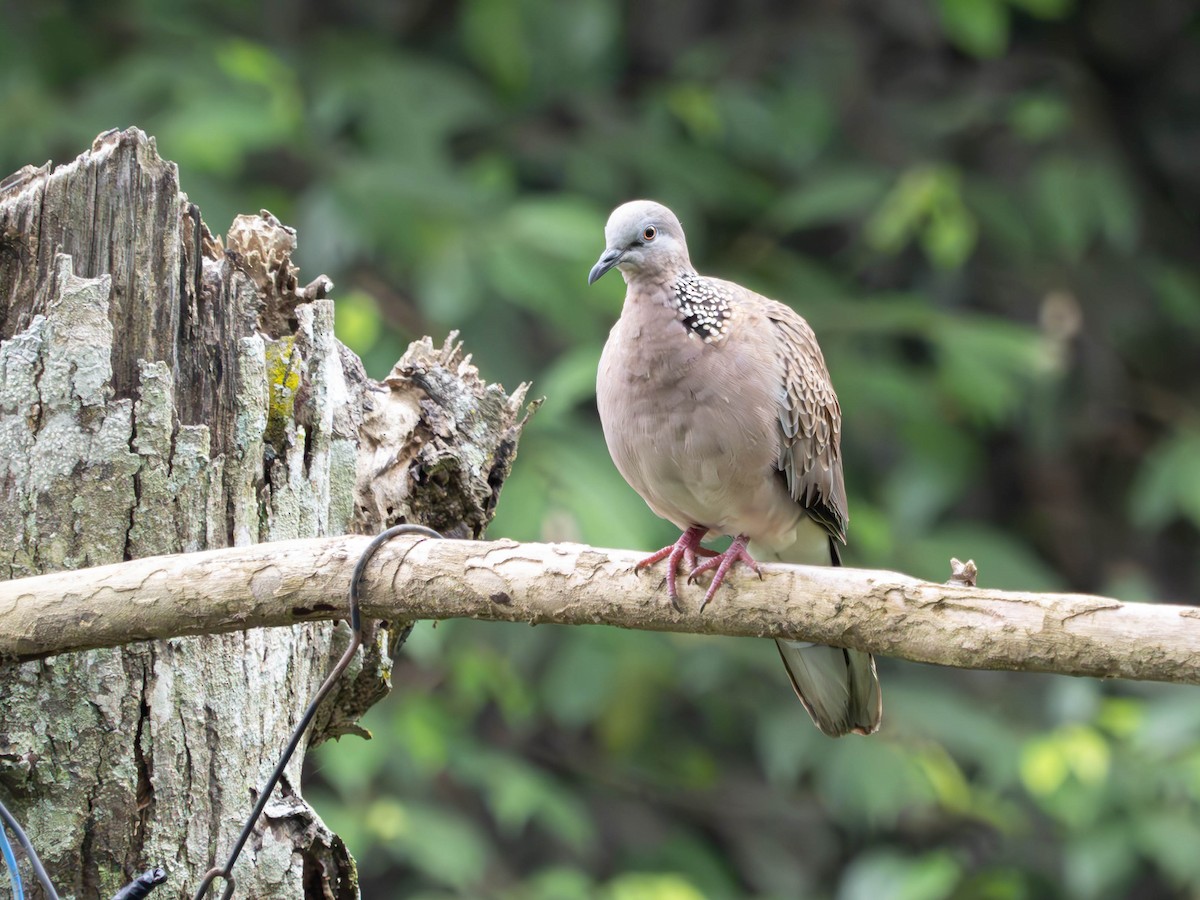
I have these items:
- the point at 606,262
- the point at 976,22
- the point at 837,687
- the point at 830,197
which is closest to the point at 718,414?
the point at 606,262

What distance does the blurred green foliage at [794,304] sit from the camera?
456 cm

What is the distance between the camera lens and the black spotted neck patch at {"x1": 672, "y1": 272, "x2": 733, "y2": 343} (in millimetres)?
2496

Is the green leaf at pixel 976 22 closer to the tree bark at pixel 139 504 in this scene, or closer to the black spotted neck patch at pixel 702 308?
the black spotted neck patch at pixel 702 308

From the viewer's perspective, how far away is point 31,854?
180 cm

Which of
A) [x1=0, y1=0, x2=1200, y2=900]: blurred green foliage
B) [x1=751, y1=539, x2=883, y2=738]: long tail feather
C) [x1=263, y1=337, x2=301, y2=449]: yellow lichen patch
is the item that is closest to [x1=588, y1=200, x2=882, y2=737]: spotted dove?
[x1=751, y1=539, x2=883, y2=738]: long tail feather

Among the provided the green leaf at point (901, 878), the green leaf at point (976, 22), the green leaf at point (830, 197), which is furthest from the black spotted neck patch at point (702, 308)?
the green leaf at point (976, 22)

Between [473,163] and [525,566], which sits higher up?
[473,163]

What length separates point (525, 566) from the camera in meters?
1.85

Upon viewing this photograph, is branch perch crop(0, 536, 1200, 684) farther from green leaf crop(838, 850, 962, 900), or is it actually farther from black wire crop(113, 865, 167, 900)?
green leaf crop(838, 850, 962, 900)

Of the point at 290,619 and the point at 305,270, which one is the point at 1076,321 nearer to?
the point at 305,270

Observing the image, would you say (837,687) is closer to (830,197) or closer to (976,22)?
(830,197)

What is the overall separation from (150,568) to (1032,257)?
473 cm

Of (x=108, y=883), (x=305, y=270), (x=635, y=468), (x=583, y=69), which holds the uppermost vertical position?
(x=583, y=69)

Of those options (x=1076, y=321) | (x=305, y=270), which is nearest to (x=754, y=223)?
(x=1076, y=321)
